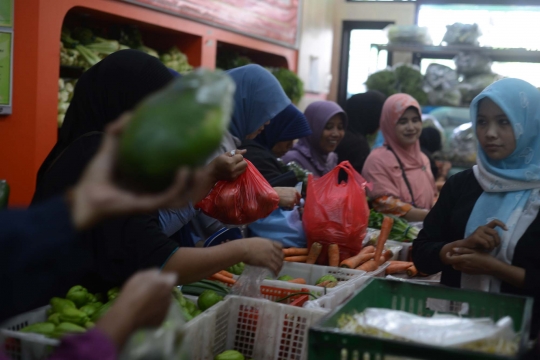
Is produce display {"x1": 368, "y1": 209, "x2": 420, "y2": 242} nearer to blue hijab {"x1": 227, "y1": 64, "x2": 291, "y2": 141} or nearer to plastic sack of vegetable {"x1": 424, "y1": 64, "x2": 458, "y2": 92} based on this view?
blue hijab {"x1": 227, "y1": 64, "x2": 291, "y2": 141}

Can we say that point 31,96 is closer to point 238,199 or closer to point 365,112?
point 238,199

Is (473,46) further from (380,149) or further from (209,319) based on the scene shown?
(209,319)

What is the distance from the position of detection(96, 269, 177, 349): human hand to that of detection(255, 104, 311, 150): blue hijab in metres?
2.92

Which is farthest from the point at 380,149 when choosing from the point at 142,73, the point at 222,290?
the point at 142,73

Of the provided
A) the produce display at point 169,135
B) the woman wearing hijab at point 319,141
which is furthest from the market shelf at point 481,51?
the produce display at point 169,135

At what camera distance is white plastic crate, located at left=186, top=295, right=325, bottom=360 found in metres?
2.24

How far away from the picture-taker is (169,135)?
109 centimetres

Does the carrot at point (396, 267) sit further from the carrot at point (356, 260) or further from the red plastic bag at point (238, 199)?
the red plastic bag at point (238, 199)

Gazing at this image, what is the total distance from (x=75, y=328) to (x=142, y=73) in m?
0.90

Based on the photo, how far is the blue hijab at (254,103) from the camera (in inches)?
139

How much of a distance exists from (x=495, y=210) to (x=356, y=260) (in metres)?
1.05

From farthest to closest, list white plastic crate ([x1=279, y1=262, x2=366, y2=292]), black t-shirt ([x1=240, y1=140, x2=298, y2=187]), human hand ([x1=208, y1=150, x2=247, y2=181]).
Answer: black t-shirt ([x1=240, y1=140, x2=298, y2=187])
white plastic crate ([x1=279, y1=262, x2=366, y2=292])
human hand ([x1=208, y1=150, x2=247, y2=181])

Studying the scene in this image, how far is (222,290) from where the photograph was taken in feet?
8.73

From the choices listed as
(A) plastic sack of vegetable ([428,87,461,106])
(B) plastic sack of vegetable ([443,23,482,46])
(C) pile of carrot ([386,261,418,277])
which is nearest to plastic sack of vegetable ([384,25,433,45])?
(B) plastic sack of vegetable ([443,23,482,46])
